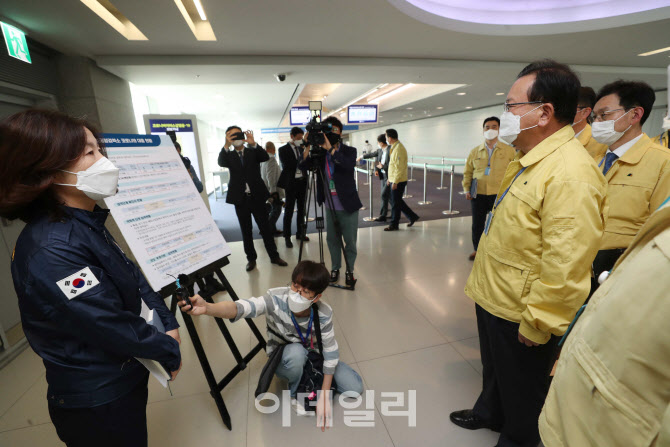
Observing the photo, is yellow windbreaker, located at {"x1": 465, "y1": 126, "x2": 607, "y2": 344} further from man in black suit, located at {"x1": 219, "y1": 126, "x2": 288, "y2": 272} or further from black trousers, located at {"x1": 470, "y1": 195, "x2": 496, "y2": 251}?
man in black suit, located at {"x1": 219, "y1": 126, "x2": 288, "y2": 272}

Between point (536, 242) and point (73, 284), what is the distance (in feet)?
4.94

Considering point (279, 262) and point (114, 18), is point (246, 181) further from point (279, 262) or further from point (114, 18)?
point (114, 18)

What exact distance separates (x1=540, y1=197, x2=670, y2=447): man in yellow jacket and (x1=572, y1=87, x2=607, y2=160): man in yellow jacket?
214 centimetres

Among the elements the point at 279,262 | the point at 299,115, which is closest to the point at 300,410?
the point at 279,262

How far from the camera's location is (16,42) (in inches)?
106

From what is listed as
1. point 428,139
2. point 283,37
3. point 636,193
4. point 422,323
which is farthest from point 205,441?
point 428,139

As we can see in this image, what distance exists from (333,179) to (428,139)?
567 inches

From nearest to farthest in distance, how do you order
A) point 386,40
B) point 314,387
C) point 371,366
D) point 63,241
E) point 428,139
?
point 63,241
point 314,387
point 371,366
point 386,40
point 428,139

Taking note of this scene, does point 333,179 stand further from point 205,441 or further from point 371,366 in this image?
point 205,441

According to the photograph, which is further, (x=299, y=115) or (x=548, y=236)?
(x=299, y=115)

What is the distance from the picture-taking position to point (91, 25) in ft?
9.18

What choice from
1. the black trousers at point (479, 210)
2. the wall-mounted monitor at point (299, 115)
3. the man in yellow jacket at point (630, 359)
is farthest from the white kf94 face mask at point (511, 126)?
the wall-mounted monitor at point (299, 115)

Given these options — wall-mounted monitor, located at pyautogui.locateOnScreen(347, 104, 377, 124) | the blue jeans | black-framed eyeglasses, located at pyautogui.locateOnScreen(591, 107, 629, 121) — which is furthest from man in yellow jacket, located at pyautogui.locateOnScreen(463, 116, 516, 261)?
wall-mounted monitor, located at pyautogui.locateOnScreen(347, 104, 377, 124)

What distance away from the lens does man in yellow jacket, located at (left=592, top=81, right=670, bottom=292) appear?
1.53m
